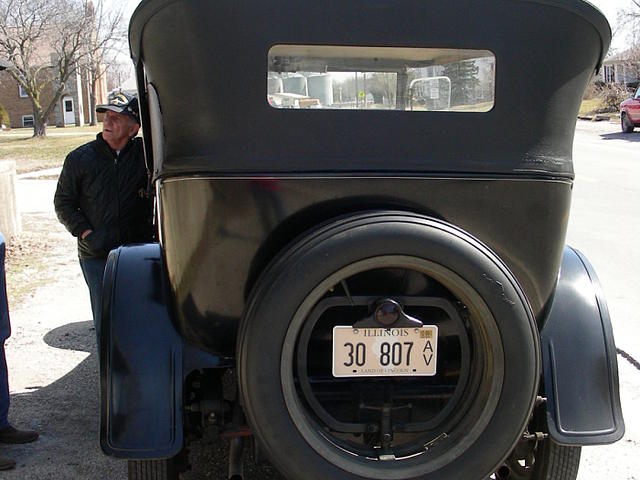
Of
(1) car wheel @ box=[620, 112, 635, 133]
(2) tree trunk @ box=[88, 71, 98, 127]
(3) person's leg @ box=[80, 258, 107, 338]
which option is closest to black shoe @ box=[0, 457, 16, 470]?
(3) person's leg @ box=[80, 258, 107, 338]

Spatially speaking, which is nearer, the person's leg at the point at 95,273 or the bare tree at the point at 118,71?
the person's leg at the point at 95,273

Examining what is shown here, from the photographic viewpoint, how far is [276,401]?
2.23 meters

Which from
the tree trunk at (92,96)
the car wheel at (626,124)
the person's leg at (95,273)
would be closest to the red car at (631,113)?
the car wheel at (626,124)

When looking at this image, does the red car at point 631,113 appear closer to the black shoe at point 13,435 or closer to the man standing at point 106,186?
the man standing at point 106,186

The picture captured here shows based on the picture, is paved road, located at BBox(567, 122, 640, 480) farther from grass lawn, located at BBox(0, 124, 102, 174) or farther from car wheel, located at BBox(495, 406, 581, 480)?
grass lawn, located at BBox(0, 124, 102, 174)

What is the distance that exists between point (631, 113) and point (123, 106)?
23.6 m

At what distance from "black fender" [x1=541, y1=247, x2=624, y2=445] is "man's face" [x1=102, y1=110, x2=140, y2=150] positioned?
244 cm

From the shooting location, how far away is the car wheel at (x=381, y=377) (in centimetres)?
219

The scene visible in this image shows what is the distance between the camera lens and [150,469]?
265 cm

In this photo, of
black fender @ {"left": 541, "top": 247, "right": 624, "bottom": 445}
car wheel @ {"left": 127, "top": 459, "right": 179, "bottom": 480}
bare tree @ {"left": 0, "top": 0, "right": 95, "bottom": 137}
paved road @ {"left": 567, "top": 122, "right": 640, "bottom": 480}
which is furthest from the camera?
bare tree @ {"left": 0, "top": 0, "right": 95, "bottom": 137}

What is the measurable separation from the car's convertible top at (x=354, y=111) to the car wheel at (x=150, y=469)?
1053mm

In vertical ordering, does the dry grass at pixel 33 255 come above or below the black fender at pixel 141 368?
below

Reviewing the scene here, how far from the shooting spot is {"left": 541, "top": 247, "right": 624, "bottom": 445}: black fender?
2.49 m

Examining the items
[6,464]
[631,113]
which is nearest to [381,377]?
[6,464]
